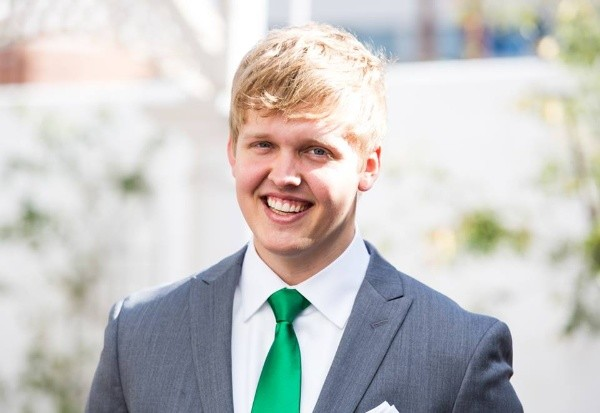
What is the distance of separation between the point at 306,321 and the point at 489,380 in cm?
38

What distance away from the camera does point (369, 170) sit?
223 cm

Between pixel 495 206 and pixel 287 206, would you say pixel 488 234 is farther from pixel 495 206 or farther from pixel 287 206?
pixel 287 206

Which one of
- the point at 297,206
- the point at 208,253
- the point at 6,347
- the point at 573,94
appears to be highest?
the point at 297,206

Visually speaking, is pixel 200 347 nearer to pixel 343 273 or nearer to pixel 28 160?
pixel 343 273

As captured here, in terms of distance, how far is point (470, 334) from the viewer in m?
2.13

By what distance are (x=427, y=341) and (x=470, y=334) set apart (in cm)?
8

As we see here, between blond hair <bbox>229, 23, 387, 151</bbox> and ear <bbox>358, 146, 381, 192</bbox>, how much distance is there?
23 millimetres

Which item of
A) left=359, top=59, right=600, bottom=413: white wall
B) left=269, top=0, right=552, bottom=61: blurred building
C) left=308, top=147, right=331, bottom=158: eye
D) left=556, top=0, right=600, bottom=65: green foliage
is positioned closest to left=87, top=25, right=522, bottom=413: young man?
left=308, top=147, right=331, bottom=158: eye

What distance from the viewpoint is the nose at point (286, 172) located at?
205 centimetres

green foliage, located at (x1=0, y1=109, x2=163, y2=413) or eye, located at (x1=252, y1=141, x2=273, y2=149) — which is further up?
eye, located at (x1=252, y1=141, x2=273, y2=149)

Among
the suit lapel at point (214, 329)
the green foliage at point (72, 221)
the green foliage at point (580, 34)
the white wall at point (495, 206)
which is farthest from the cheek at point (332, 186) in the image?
the green foliage at point (72, 221)

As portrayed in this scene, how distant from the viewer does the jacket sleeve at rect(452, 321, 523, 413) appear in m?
2.06

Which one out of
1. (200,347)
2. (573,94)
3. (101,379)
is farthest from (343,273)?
(573,94)

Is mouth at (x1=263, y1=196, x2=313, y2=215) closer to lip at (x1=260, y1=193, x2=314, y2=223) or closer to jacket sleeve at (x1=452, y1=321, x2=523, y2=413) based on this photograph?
lip at (x1=260, y1=193, x2=314, y2=223)
